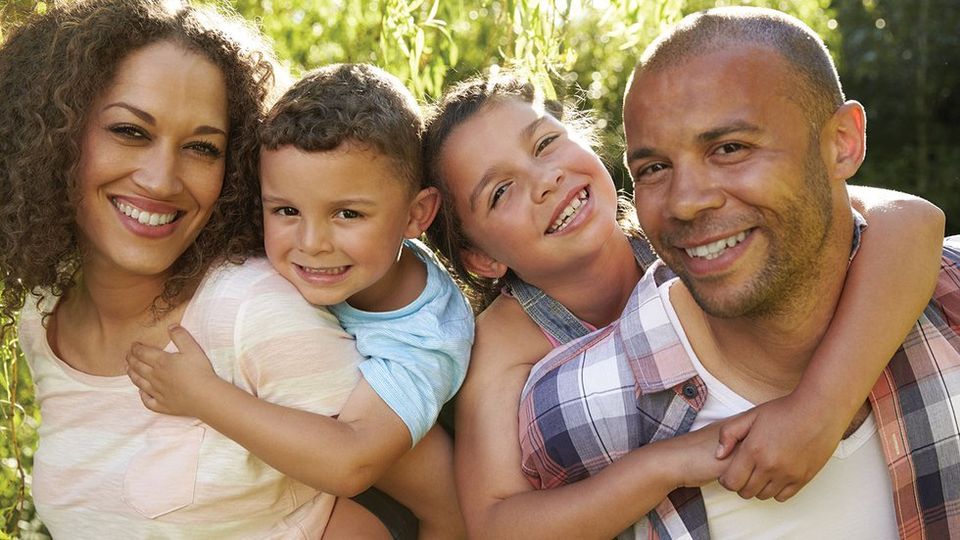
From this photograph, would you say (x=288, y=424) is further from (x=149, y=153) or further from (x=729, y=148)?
(x=729, y=148)

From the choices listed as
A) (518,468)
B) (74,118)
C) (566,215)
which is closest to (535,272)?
(566,215)

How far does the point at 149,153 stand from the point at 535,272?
0.94m

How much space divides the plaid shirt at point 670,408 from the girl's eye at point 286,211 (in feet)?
2.25

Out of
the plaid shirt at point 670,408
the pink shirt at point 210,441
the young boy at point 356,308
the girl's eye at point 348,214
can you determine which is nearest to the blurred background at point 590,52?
the pink shirt at point 210,441

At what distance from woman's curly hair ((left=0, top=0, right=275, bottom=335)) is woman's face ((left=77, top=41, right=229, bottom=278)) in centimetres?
3

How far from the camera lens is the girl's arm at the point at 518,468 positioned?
215 cm

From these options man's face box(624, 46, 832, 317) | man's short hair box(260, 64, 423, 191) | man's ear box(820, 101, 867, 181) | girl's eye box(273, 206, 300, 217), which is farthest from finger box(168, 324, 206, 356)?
man's ear box(820, 101, 867, 181)

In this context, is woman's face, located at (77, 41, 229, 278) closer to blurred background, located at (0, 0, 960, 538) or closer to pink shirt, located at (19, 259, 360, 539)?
pink shirt, located at (19, 259, 360, 539)

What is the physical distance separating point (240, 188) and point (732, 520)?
132 cm

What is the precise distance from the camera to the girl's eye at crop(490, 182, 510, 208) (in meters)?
2.82

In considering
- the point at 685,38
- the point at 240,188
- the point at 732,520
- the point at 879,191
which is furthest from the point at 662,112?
the point at 240,188

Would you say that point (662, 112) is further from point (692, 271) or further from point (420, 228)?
point (420, 228)

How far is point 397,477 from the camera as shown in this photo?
269 centimetres

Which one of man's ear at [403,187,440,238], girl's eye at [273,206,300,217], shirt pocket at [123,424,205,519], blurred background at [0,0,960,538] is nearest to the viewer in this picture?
shirt pocket at [123,424,205,519]
